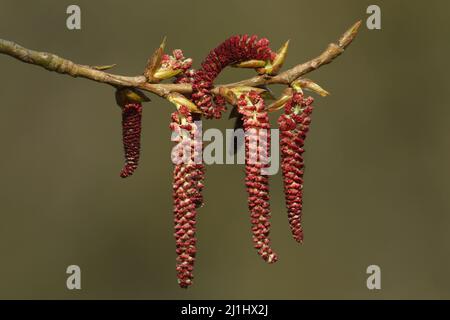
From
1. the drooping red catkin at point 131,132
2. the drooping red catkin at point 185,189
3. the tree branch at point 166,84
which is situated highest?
the tree branch at point 166,84

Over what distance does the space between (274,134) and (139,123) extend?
19cm

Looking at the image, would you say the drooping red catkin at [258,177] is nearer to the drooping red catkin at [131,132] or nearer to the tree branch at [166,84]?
the tree branch at [166,84]

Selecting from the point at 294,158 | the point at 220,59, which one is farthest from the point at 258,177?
the point at 220,59

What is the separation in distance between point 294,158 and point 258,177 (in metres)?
0.05

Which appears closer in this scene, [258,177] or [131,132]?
[258,177]

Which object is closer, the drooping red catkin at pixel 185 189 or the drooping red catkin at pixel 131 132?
the drooping red catkin at pixel 185 189

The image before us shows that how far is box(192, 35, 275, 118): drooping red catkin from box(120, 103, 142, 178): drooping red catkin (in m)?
0.10

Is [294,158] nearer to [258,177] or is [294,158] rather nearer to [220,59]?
[258,177]

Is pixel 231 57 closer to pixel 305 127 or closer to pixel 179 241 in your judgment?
pixel 305 127

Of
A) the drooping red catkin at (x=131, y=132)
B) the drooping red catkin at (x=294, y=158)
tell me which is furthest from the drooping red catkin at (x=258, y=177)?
the drooping red catkin at (x=131, y=132)

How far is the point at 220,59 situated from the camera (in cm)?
90

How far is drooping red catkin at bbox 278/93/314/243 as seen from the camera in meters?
0.88

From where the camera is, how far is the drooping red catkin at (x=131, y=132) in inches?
37.9

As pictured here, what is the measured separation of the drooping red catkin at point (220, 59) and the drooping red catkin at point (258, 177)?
0.06 metres
